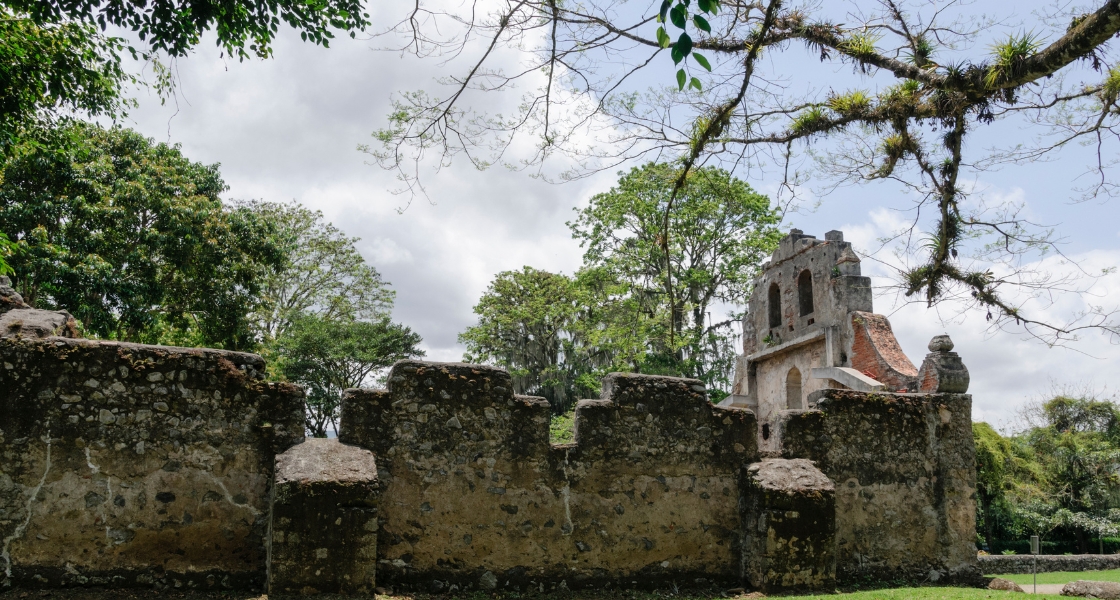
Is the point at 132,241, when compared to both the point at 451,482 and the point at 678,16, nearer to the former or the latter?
the point at 451,482

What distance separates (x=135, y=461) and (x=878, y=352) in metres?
11.7

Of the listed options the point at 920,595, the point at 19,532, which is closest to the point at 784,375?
the point at 920,595

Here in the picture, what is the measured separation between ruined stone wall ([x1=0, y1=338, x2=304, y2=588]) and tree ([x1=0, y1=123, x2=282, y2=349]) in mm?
7777

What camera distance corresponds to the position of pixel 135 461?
21.0 feet

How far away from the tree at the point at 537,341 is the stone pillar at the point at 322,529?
23595mm

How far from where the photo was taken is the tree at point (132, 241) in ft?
48.1

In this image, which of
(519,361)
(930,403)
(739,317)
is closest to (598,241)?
(739,317)

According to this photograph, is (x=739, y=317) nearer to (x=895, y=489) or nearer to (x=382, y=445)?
(x=895, y=489)

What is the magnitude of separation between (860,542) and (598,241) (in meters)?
18.0

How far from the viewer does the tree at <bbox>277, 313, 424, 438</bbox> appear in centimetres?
2762

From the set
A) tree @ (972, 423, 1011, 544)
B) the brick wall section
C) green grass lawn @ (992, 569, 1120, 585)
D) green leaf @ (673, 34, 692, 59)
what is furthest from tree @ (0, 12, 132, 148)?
tree @ (972, 423, 1011, 544)

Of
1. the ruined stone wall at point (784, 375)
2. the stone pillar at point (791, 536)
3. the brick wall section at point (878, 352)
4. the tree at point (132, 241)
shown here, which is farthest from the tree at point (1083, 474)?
the tree at point (132, 241)

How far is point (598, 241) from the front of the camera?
25.7 m

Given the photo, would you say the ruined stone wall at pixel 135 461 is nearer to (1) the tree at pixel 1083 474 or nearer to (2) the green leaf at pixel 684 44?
(2) the green leaf at pixel 684 44
